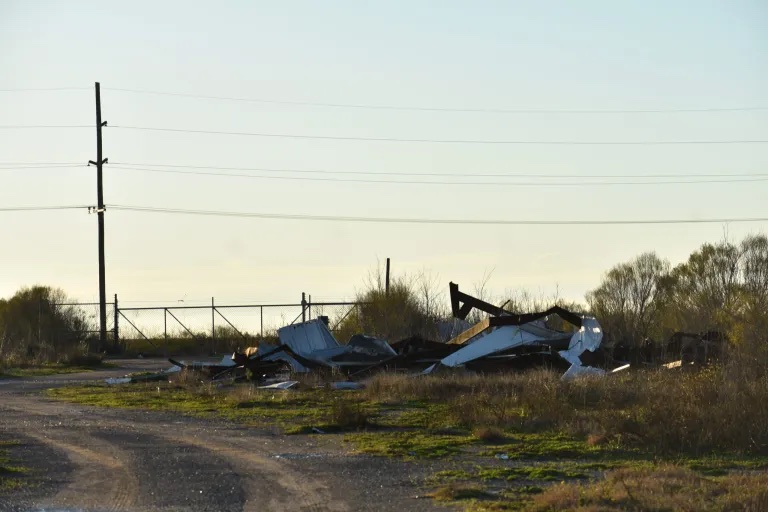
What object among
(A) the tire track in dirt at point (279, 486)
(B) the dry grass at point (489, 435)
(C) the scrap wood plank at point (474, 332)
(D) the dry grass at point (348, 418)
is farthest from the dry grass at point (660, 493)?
(C) the scrap wood plank at point (474, 332)

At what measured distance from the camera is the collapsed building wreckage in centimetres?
2766

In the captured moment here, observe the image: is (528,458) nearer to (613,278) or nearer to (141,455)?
(141,455)

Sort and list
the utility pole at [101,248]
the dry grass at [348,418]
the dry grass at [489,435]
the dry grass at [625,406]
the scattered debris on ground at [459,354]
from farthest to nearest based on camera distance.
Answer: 1. the utility pole at [101,248]
2. the scattered debris on ground at [459,354]
3. the dry grass at [348,418]
4. the dry grass at [489,435]
5. the dry grass at [625,406]

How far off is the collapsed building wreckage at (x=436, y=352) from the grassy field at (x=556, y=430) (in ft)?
12.4

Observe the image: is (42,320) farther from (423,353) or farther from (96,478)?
(96,478)

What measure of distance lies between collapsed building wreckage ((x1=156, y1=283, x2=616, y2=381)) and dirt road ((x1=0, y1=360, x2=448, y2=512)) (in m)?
9.85

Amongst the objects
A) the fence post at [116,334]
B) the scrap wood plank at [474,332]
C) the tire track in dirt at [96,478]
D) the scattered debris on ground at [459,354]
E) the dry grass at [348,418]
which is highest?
the fence post at [116,334]

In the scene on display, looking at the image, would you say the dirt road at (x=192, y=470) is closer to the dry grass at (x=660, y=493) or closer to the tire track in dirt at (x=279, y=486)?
the tire track in dirt at (x=279, y=486)

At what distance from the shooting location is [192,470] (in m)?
13.4

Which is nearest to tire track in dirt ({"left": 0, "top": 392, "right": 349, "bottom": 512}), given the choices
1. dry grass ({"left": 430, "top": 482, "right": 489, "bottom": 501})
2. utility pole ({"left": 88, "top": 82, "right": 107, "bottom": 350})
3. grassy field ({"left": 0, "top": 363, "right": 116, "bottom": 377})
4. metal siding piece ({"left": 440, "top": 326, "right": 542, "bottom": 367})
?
dry grass ({"left": 430, "top": 482, "right": 489, "bottom": 501})

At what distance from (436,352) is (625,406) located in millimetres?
11732

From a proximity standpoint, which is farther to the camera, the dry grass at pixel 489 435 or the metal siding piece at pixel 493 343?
the metal siding piece at pixel 493 343

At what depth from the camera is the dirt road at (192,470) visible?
11211mm

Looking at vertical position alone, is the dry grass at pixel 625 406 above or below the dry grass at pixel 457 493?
above
